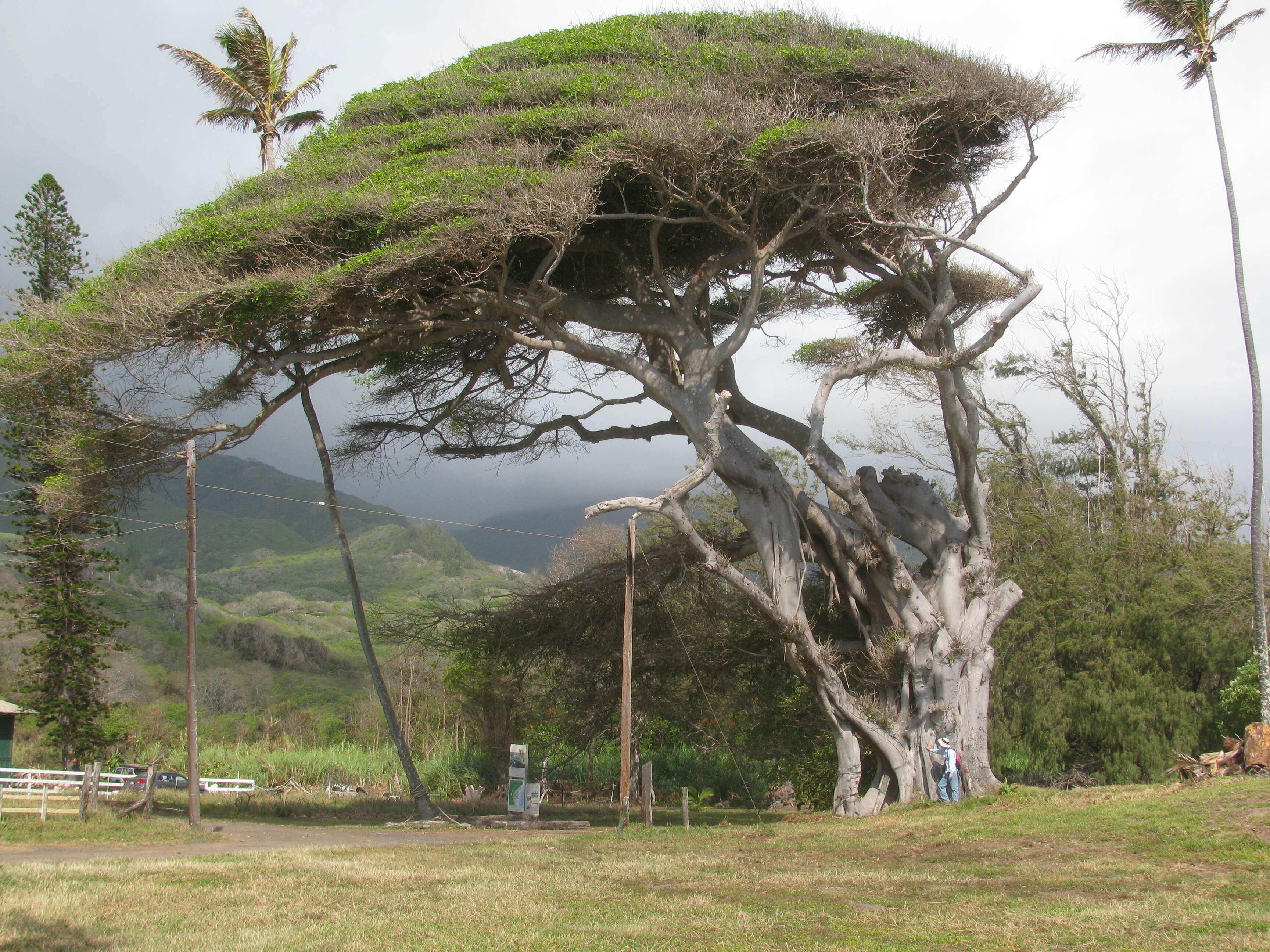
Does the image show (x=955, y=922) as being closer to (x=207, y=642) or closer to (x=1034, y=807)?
(x=1034, y=807)

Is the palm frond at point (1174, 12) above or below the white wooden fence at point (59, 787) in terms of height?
above

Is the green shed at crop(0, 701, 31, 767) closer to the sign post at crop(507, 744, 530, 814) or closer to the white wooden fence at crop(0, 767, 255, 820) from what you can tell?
the white wooden fence at crop(0, 767, 255, 820)

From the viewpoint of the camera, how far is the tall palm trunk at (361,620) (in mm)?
19906

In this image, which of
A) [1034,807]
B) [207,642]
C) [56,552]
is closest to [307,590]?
[207,642]

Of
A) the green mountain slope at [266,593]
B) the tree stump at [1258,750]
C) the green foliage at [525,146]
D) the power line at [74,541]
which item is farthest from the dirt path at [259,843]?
the tree stump at [1258,750]

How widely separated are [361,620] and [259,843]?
5.97 metres

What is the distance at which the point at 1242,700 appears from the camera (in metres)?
21.6

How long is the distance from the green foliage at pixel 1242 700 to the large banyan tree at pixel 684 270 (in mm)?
6360

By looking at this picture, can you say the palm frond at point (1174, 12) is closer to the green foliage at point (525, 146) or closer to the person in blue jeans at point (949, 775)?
the green foliage at point (525, 146)

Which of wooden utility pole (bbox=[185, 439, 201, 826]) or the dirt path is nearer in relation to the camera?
the dirt path

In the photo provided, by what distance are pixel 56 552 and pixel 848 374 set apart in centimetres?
1900

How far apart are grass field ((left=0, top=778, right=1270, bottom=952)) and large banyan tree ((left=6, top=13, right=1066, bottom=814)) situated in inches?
194

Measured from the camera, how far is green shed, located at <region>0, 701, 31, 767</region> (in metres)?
32.2

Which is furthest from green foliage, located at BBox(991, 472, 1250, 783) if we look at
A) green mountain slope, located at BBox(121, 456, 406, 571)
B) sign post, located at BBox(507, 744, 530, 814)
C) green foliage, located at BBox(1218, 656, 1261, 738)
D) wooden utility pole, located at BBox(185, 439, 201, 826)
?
green mountain slope, located at BBox(121, 456, 406, 571)
